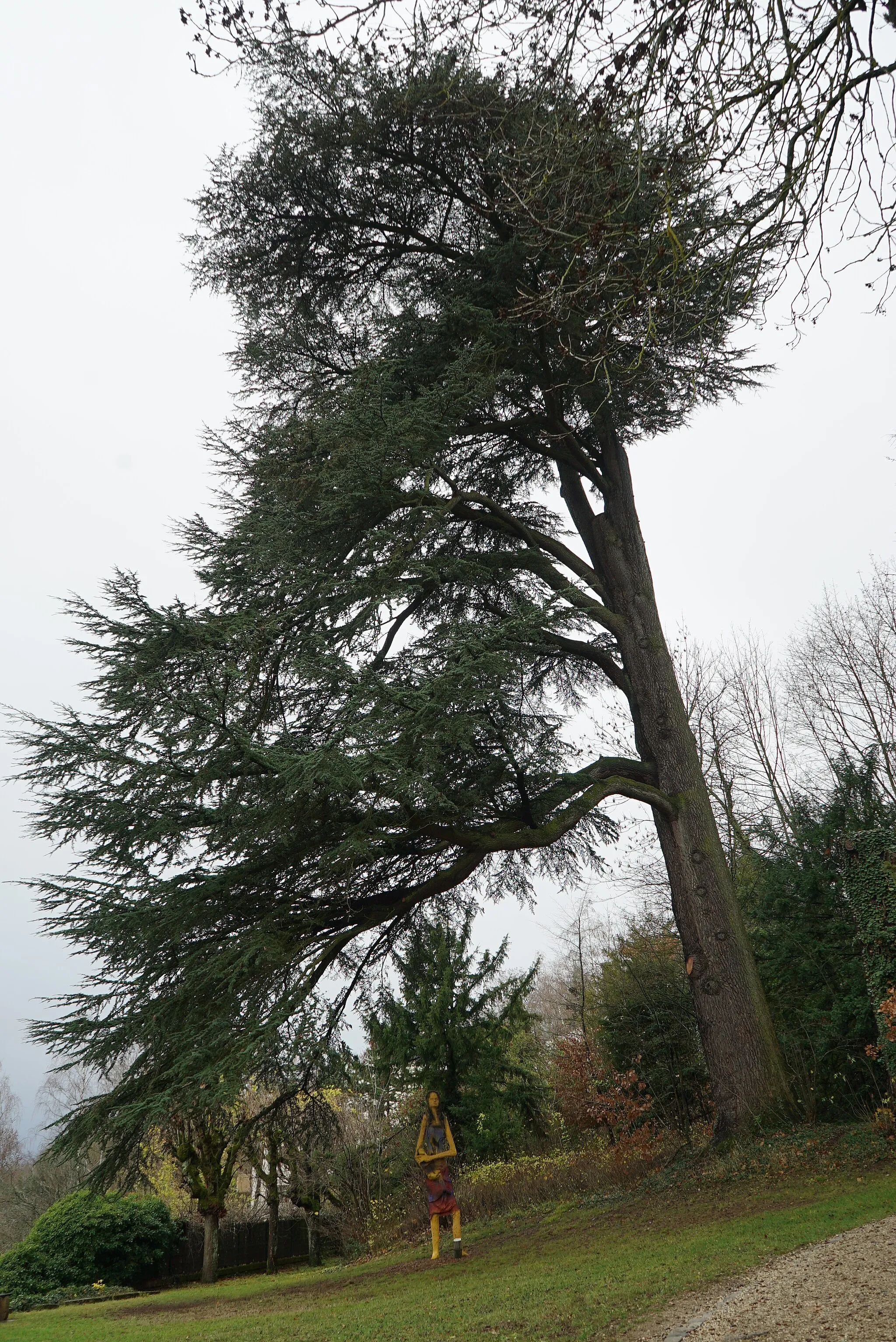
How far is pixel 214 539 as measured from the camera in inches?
393

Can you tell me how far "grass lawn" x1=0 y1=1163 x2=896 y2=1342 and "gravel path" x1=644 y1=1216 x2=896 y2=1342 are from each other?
378 mm

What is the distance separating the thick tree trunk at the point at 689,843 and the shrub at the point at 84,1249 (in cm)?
1261

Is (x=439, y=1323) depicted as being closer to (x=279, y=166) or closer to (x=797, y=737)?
(x=279, y=166)

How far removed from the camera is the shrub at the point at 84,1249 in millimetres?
17000

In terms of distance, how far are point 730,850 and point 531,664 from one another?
26.6 ft

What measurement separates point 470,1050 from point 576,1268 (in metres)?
8.61

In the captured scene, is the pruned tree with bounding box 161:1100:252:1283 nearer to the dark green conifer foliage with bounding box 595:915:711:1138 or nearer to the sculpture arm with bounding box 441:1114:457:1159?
the dark green conifer foliage with bounding box 595:915:711:1138

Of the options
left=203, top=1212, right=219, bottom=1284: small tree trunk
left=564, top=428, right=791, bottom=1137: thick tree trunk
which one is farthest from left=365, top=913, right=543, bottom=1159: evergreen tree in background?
left=564, top=428, right=791, bottom=1137: thick tree trunk

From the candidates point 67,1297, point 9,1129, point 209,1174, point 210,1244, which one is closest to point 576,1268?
point 209,1174

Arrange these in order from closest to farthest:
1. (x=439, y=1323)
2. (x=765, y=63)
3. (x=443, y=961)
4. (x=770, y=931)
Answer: (x=765, y=63) < (x=439, y=1323) < (x=770, y=931) < (x=443, y=961)

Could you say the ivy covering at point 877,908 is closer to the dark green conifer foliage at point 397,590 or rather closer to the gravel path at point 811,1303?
the dark green conifer foliage at point 397,590

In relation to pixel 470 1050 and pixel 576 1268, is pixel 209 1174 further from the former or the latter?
pixel 576 1268

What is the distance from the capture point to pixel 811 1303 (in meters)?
4.86

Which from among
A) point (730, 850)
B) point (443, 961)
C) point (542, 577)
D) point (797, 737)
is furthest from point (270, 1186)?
point (797, 737)
